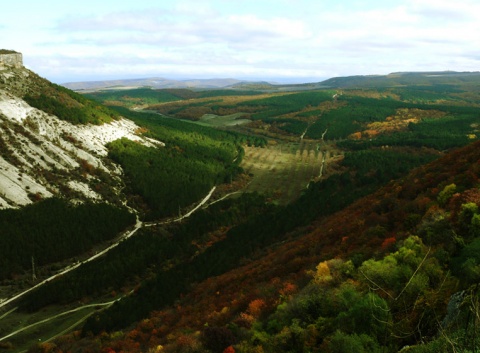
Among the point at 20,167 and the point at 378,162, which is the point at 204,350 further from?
the point at 378,162

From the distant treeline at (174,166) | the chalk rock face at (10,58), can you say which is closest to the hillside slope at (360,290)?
the distant treeline at (174,166)

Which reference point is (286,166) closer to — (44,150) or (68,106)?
(68,106)

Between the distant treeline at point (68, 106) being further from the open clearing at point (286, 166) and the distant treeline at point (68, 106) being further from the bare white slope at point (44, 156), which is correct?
the open clearing at point (286, 166)

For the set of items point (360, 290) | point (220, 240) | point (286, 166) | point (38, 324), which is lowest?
point (38, 324)

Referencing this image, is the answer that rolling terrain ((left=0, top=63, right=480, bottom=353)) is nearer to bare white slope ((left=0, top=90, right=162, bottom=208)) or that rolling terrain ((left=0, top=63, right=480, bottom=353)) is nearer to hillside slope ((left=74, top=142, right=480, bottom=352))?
hillside slope ((left=74, top=142, right=480, bottom=352))

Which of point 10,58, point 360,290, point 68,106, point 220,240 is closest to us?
point 360,290

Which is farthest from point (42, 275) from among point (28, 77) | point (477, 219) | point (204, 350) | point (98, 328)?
point (28, 77)

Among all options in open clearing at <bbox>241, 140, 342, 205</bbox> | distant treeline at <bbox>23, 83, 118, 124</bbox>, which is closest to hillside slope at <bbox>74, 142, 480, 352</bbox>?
open clearing at <bbox>241, 140, 342, 205</bbox>

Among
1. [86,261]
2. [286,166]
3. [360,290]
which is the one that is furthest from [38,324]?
[286,166]
